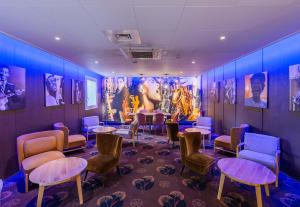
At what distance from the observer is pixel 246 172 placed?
2549 millimetres

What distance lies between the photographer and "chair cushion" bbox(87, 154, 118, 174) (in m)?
3.05

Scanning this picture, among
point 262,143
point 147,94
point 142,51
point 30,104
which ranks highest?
point 142,51

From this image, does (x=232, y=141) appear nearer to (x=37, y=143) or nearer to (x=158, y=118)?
(x=158, y=118)

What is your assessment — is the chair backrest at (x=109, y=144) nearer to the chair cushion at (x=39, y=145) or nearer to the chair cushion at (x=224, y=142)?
the chair cushion at (x=39, y=145)

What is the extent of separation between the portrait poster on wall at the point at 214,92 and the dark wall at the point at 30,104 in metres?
6.01

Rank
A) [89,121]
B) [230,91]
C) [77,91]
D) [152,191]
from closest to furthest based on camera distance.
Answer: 1. [152,191]
2. [230,91]
3. [77,91]
4. [89,121]

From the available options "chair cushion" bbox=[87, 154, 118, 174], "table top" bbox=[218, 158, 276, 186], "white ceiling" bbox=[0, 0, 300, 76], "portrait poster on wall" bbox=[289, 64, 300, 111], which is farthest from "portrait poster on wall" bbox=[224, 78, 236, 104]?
"chair cushion" bbox=[87, 154, 118, 174]

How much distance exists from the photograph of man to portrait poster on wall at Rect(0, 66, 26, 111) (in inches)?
230

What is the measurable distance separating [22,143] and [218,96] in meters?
6.67

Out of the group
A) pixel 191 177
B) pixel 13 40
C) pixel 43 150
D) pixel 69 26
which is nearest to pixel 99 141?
pixel 43 150

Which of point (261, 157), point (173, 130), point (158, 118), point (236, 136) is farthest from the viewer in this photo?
point (158, 118)

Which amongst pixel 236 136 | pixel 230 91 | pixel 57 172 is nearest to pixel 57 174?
pixel 57 172

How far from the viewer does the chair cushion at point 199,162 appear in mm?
3160

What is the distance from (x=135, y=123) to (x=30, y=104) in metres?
3.05
